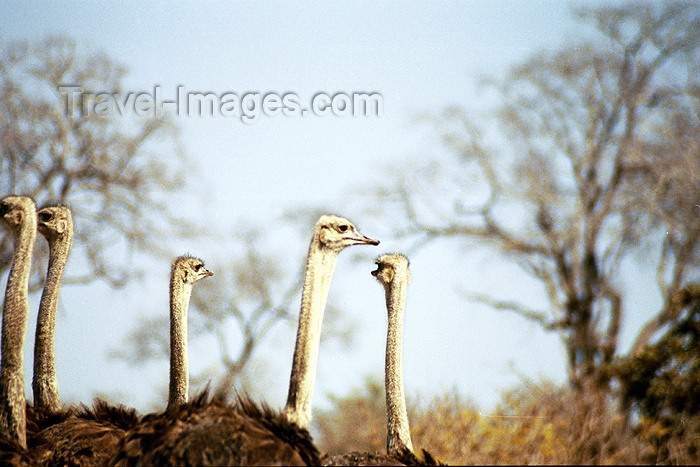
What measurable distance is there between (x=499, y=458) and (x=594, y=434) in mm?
1834

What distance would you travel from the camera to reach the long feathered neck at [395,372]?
5594 millimetres

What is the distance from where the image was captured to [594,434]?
1306 cm

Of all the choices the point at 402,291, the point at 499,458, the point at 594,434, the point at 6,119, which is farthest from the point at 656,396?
the point at 6,119

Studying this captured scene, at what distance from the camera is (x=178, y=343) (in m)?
5.76

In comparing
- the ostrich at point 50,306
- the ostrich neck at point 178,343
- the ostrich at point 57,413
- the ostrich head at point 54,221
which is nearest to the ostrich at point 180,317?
the ostrich neck at point 178,343

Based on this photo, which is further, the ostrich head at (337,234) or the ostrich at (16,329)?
the ostrich head at (337,234)

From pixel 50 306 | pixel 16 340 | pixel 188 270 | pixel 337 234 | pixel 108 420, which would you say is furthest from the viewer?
pixel 50 306

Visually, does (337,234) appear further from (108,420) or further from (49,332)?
(49,332)

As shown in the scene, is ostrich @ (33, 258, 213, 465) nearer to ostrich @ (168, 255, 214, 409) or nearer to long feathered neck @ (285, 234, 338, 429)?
ostrich @ (168, 255, 214, 409)

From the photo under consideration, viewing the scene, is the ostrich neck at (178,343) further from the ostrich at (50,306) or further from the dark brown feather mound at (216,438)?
the dark brown feather mound at (216,438)

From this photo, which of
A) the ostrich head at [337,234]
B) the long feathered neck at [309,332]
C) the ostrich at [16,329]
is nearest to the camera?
the long feathered neck at [309,332]

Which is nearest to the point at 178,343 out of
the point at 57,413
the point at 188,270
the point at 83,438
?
the point at 188,270

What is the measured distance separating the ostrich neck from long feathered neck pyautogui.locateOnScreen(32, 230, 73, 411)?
77 cm

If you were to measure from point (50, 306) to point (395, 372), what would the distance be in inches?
89.8
